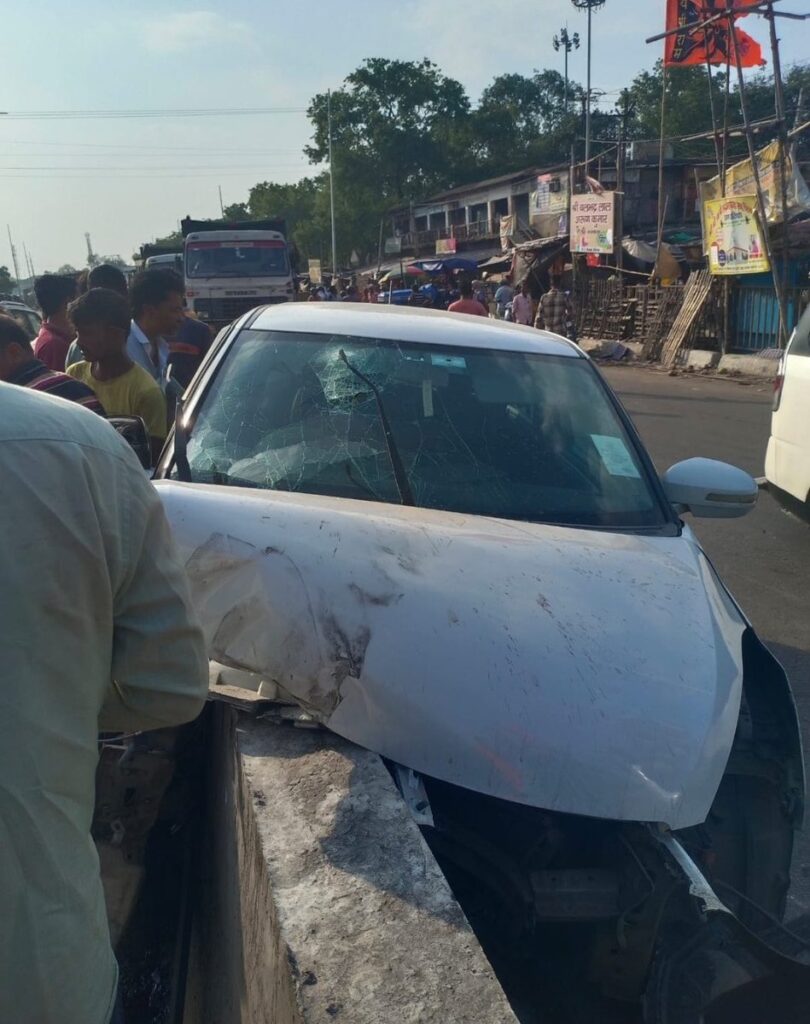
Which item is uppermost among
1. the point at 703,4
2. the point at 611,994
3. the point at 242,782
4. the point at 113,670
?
the point at 703,4

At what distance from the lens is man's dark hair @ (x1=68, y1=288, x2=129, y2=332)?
12.9 ft

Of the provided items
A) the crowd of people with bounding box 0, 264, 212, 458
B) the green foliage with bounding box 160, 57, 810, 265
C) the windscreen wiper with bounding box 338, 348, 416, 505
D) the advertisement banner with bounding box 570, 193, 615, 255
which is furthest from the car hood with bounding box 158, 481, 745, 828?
the green foliage with bounding box 160, 57, 810, 265

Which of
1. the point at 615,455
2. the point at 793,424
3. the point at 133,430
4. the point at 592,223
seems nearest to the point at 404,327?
the point at 615,455

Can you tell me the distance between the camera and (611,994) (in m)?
2.01

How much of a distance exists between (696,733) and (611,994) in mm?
576

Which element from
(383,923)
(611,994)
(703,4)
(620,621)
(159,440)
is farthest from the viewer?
(703,4)

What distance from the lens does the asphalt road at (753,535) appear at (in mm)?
4773

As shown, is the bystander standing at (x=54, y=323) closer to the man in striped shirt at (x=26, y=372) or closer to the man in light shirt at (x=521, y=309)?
the man in striped shirt at (x=26, y=372)

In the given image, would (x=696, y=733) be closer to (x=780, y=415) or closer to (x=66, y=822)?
(x=66, y=822)

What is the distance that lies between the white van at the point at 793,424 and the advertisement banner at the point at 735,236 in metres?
10.7

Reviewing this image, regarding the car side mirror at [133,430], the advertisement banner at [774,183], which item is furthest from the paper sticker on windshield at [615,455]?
the advertisement banner at [774,183]

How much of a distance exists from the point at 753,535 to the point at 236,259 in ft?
48.3

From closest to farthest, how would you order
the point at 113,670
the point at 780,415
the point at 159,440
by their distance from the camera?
the point at 113,670, the point at 159,440, the point at 780,415

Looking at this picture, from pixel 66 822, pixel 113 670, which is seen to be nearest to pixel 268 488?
pixel 113 670
